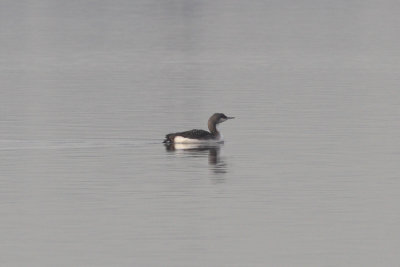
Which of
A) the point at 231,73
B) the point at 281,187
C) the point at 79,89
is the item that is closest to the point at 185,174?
the point at 281,187

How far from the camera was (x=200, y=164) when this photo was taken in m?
39.3

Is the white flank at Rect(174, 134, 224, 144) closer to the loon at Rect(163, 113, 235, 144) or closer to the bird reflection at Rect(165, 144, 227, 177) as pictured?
the loon at Rect(163, 113, 235, 144)

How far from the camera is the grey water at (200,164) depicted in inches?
1082

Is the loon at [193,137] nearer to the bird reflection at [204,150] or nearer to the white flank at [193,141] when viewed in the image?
the white flank at [193,141]

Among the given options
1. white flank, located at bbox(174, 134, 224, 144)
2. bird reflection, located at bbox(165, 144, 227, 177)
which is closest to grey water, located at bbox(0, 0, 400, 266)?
bird reflection, located at bbox(165, 144, 227, 177)

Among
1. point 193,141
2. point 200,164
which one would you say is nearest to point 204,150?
point 193,141

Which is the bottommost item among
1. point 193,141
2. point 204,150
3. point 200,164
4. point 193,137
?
point 200,164

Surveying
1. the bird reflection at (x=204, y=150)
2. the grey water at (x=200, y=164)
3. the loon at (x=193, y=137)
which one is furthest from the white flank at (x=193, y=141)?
the grey water at (x=200, y=164)

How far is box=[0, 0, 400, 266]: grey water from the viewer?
27484 mm

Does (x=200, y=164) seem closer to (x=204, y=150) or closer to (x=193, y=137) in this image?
(x=204, y=150)

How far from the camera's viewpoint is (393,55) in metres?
95.7

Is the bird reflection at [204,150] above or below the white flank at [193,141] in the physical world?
below

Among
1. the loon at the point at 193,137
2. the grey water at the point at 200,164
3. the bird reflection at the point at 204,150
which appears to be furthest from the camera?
the loon at the point at 193,137

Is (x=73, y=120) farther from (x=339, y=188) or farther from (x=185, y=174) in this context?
(x=339, y=188)
